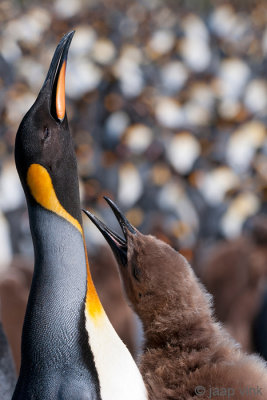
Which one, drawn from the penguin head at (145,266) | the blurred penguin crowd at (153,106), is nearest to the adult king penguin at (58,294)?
the penguin head at (145,266)

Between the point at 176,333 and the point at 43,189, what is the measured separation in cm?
33

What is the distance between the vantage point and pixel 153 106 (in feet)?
13.6

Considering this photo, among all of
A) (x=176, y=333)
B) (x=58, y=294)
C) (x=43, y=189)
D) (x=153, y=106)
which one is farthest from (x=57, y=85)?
(x=153, y=106)

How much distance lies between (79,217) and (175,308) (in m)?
0.22

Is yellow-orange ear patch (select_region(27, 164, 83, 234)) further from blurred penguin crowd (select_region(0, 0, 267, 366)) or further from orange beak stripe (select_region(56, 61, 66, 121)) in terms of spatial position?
blurred penguin crowd (select_region(0, 0, 267, 366))

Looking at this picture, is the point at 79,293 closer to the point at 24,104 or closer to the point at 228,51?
the point at 24,104

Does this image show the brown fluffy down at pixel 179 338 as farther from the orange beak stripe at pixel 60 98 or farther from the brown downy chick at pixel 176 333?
the orange beak stripe at pixel 60 98

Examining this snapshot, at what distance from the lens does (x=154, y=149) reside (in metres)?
3.98

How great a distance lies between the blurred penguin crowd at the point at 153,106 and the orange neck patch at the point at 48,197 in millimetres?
1851

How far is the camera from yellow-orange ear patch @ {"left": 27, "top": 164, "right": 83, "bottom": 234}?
3.22 ft

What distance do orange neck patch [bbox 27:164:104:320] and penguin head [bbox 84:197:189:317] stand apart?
0.12 metres

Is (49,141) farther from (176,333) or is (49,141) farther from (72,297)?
(176,333)

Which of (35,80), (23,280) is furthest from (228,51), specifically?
(23,280)

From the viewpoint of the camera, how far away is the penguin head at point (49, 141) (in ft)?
3.20
